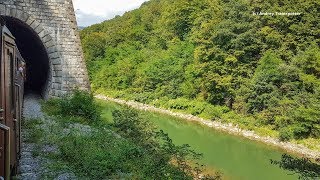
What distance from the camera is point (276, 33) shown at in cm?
3175

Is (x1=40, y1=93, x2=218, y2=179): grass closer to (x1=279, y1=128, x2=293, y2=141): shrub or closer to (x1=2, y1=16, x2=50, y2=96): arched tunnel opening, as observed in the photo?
(x1=2, y1=16, x2=50, y2=96): arched tunnel opening

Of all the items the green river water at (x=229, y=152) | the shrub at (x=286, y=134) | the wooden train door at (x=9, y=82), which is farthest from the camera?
the shrub at (x=286, y=134)

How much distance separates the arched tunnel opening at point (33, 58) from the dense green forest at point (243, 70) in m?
15.3

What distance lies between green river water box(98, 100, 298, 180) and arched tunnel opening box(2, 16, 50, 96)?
4.47 metres

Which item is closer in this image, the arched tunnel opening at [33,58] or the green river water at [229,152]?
the green river water at [229,152]

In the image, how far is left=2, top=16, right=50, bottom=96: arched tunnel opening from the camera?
20266mm

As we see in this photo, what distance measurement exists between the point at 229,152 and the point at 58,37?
11631 mm

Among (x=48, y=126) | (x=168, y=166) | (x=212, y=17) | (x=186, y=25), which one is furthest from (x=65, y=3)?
(x=186, y=25)

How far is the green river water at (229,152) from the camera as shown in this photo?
18000 millimetres

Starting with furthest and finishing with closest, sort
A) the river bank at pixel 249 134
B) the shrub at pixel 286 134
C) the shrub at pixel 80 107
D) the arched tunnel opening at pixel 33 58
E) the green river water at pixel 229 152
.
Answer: the shrub at pixel 286 134 < the river bank at pixel 249 134 < the arched tunnel opening at pixel 33 58 < the green river water at pixel 229 152 < the shrub at pixel 80 107

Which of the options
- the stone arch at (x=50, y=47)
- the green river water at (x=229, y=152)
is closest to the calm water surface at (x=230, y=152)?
the green river water at (x=229, y=152)

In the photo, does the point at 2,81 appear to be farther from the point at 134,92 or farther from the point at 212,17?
the point at 134,92

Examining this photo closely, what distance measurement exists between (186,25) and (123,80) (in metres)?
11.3

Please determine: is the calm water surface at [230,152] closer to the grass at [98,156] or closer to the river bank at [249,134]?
the river bank at [249,134]
